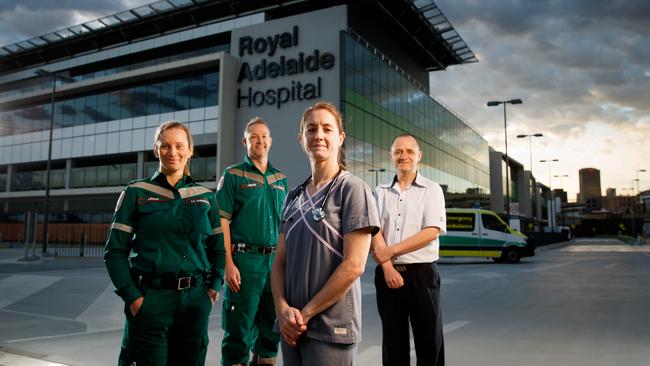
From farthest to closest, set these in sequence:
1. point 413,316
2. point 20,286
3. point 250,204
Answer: point 20,286 → point 250,204 → point 413,316

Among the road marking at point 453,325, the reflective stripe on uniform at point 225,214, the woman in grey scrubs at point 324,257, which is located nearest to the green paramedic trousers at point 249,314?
the reflective stripe on uniform at point 225,214

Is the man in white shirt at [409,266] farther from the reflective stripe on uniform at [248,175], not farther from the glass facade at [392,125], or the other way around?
the glass facade at [392,125]

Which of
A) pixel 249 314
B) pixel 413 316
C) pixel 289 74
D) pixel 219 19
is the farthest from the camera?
pixel 219 19

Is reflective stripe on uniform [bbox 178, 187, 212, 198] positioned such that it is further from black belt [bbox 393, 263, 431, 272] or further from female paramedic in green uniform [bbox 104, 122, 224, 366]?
black belt [bbox 393, 263, 431, 272]

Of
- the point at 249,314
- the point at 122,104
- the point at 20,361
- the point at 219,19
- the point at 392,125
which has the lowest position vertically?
the point at 20,361

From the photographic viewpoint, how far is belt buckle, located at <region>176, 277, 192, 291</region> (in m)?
2.90

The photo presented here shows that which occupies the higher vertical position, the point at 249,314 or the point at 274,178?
the point at 274,178

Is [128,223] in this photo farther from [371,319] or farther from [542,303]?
[542,303]

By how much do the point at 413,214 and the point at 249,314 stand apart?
1646 mm

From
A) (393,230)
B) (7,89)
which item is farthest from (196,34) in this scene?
(393,230)

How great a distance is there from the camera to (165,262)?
2877mm

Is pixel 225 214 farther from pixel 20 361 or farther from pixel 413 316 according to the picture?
pixel 20 361

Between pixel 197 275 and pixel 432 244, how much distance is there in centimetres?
175

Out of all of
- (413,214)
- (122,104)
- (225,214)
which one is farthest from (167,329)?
(122,104)
